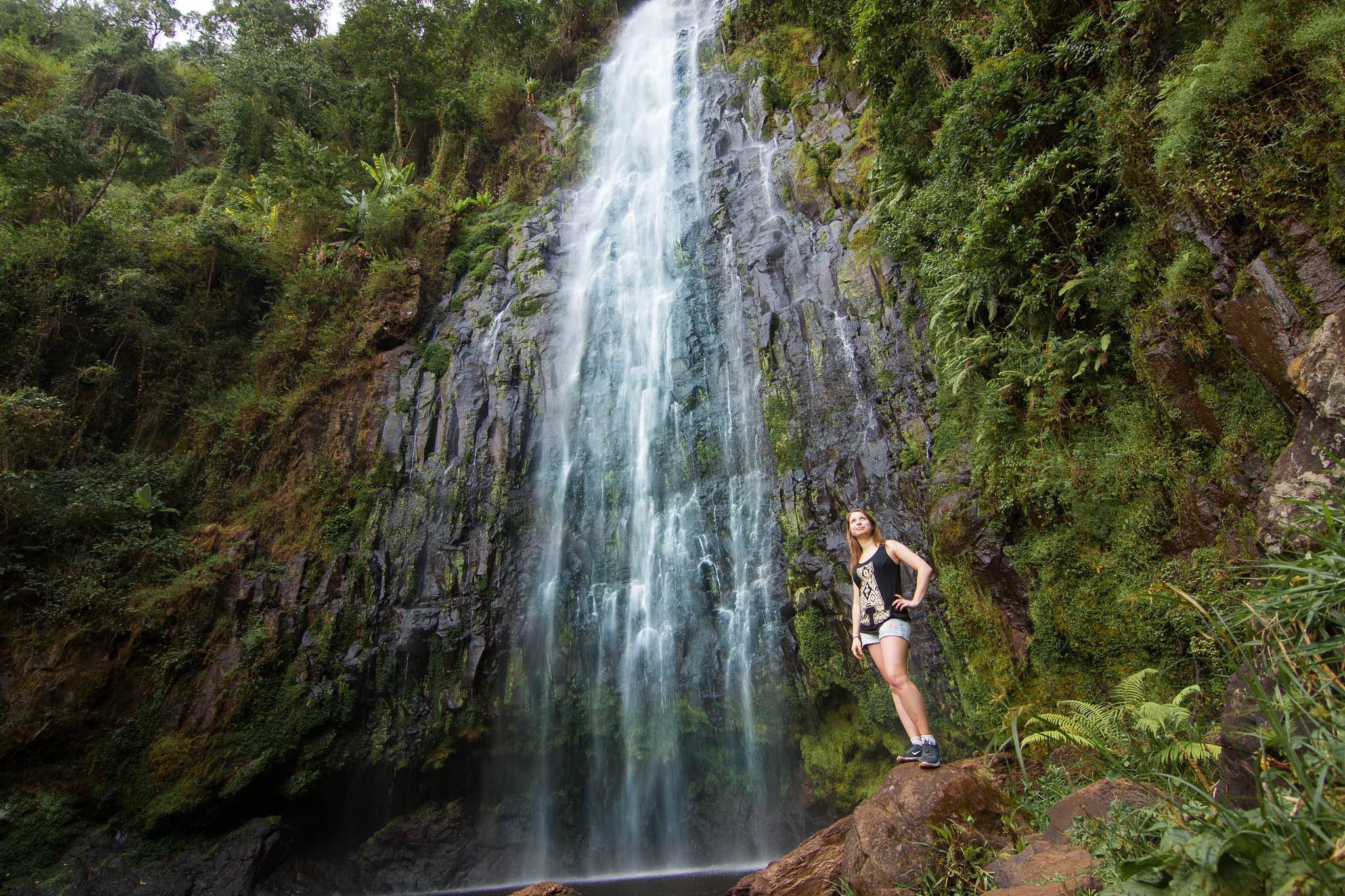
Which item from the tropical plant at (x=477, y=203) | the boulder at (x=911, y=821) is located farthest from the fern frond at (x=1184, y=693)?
the tropical plant at (x=477, y=203)

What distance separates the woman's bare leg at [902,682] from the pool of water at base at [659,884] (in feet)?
15.9

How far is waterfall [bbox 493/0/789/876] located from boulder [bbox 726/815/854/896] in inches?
157

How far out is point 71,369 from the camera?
11.4 metres

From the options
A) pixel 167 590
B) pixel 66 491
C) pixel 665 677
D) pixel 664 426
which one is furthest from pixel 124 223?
pixel 665 677

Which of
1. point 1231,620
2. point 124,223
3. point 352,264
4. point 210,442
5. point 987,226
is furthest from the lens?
point 352,264

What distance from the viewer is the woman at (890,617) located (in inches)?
156

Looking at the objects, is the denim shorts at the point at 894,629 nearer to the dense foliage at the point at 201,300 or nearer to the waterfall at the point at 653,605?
the waterfall at the point at 653,605

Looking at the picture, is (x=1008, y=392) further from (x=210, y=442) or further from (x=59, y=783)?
(x=210, y=442)

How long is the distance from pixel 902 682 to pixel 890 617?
43 cm

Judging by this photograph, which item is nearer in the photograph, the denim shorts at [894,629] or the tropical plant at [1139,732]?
the tropical plant at [1139,732]

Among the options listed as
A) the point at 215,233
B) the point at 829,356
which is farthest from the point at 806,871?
the point at 215,233

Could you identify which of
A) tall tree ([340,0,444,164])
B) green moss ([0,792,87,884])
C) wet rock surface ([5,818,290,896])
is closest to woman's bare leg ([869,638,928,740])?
wet rock surface ([5,818,290,896])

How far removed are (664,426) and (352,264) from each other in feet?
30.0

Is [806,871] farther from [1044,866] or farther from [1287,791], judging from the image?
[1287,791]
